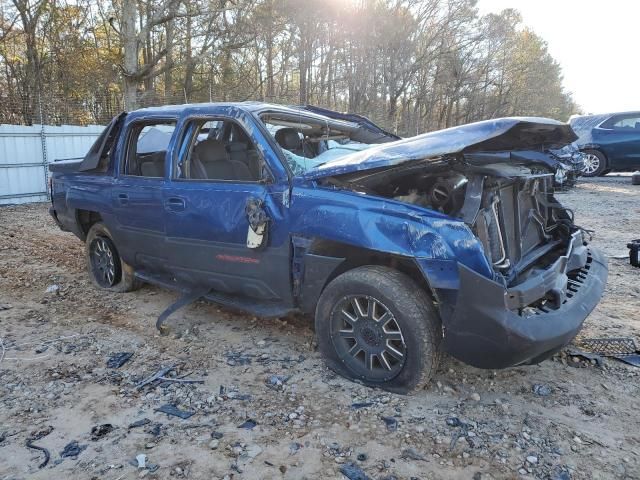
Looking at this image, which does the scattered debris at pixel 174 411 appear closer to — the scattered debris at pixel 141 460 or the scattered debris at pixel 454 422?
the scattered debris at pixel 141 460

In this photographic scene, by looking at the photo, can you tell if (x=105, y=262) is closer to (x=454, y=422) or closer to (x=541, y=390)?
(x=454, y=422)

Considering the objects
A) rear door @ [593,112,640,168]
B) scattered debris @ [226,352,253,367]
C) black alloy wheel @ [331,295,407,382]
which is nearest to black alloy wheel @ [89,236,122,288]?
scattered debris @ [226,352,253,367]

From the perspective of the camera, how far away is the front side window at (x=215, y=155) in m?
4.12

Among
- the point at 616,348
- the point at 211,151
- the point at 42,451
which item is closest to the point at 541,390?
the point at 616,348

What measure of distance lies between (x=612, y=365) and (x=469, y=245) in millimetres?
1640

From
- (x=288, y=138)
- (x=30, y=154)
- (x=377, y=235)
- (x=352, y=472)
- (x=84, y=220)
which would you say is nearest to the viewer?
(x=352, y=472)

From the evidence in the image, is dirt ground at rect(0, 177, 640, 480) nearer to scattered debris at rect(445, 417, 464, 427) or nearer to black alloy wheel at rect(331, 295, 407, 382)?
scattered debris at rect(445, 417, 464, 427)

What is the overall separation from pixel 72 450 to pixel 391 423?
1.72 meters

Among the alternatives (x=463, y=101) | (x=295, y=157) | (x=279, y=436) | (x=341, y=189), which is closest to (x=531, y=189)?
(x=341, y=189)

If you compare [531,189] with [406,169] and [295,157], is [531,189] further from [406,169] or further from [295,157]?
[295,157]

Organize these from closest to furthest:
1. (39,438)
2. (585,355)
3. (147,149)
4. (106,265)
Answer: (39,438), (585,355), (147,149), (106,265)

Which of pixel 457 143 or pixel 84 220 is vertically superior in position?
pixel 457 143

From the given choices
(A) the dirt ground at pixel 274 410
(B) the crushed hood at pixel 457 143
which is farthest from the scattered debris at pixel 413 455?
(B) the crushed hood at pixel 457 143

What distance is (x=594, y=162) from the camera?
13.9 m
